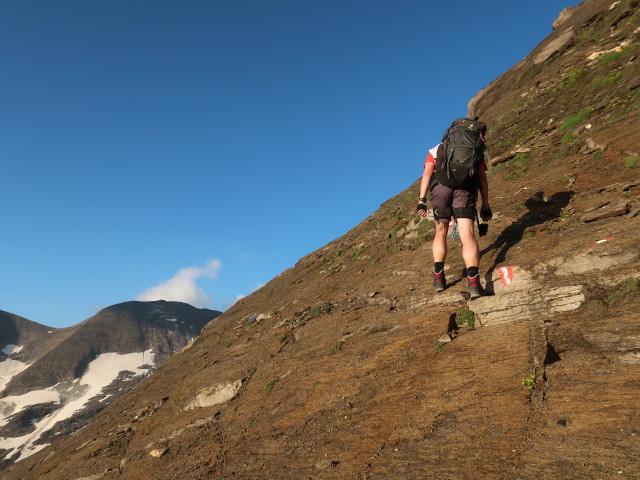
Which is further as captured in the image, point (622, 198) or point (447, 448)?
point (622, 198)

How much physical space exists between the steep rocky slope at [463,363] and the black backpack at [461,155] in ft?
7.15

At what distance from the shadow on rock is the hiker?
1.84 meters

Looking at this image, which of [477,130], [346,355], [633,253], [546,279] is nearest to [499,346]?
[546,279]

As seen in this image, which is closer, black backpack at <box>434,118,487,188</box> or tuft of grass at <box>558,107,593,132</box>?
black backpack at <box>434,118,487,188</box>

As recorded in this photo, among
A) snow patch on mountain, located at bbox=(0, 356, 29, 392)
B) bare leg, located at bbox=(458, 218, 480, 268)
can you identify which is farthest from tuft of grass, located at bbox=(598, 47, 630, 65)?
snow patch on mountain, located at bbox=(0, 356, 29, 392)

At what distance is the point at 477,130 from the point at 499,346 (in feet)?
14.1

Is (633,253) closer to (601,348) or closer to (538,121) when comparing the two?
(601,348)

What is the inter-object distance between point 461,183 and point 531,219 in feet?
13.1

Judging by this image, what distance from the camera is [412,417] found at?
5477 millimetres

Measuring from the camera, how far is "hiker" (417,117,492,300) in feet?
23.9

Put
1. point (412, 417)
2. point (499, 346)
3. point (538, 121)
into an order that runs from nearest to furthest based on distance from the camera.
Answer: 1. point (412, 417)
2. point (499, 346)
3. point (538, 121)

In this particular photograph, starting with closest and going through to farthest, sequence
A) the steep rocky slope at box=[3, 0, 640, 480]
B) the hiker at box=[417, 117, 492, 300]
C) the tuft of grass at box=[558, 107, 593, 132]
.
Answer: the steep rocky slope at box=[3, 0, 640, 480], the hiker at box=[417, 117, 492, 300], the tuft of grass at box=[558, 107, 593, 132]

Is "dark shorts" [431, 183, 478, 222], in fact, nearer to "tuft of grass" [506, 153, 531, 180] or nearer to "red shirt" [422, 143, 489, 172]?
"red shirt" [422, 143, 489, 172]

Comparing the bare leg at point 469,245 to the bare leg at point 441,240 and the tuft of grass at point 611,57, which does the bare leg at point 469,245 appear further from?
the tuft of grass at point 611,57
